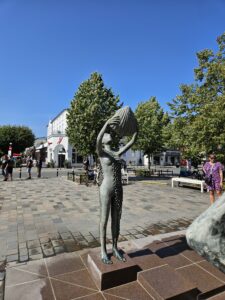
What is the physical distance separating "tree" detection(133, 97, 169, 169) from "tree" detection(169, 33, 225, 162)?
7.48 metres

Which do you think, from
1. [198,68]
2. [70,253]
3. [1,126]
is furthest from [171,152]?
[70,253]

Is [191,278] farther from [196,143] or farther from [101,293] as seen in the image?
[196,143]

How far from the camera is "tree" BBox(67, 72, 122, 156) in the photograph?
1675cm

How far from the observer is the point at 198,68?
15156 millimetres

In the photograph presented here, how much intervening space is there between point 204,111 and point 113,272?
39.1 ft

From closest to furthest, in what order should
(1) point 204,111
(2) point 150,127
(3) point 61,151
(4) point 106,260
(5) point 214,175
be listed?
1. (4) point 106,260
2. (5) point 214,175
3. (1) point 204,111
4. (2) point 150,127
5. (3) point 61,151

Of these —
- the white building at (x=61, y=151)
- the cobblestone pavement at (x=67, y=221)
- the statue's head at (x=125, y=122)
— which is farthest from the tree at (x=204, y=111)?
the white building at (x=61, y=151)

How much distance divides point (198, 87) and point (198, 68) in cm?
140

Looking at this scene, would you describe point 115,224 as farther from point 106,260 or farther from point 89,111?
point 89,111

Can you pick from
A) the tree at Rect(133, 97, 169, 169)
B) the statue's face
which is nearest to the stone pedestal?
the statue's face

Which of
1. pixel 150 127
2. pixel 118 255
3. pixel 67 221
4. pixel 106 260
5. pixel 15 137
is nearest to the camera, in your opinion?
pixel 106 260

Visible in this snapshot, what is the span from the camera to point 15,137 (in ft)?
156

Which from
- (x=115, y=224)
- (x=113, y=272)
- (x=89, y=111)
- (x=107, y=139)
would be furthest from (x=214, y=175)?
(x=89, y=111)

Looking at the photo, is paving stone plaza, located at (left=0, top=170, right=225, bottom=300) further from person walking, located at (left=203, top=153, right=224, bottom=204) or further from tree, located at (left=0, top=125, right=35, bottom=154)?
tree, located at (left=0, top=125, right=35, bottom=154)
